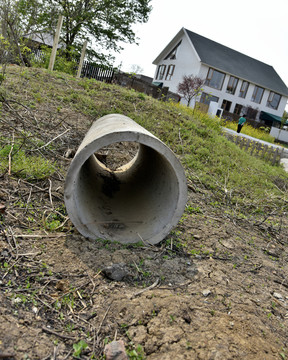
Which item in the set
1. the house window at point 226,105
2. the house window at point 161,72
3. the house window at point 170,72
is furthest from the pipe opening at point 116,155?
the house window at point 161,72

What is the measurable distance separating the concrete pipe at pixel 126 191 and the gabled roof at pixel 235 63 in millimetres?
29852

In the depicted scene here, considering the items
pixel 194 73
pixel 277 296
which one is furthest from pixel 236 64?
pixel 277 296

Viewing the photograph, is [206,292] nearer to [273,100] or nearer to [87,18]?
[87,18]

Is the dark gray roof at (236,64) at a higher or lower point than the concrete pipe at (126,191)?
higher

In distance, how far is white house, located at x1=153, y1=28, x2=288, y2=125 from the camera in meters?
33.4

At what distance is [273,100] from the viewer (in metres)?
39.0

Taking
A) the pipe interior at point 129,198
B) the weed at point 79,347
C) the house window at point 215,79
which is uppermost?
the house window at point 215,79

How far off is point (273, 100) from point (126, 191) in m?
38.8

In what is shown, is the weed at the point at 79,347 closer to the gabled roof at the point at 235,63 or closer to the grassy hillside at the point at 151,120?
the grassy hillside at the point at 151,120

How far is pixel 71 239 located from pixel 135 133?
1230mm

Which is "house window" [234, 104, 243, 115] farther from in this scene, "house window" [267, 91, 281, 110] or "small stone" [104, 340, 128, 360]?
"small stone" [104, 340, 128, 360]

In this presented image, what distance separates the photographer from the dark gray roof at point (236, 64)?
33750 mm

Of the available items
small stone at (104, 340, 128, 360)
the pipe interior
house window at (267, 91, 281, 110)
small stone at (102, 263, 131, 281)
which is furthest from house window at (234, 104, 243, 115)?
small stone at (104, 340, 128, 360)

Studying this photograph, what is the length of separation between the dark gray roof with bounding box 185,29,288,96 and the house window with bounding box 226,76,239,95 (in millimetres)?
585
